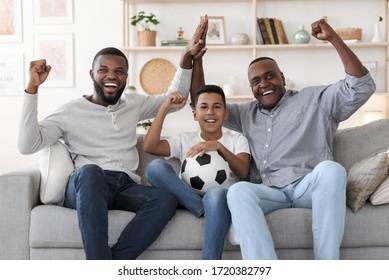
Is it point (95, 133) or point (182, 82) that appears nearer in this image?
point (95, 133)

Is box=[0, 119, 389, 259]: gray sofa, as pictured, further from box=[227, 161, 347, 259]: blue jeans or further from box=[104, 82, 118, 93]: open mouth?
box=[104, 82, 118, 93]: open mouth

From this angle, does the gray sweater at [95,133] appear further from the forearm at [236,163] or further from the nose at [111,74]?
the forearm at [236,163]

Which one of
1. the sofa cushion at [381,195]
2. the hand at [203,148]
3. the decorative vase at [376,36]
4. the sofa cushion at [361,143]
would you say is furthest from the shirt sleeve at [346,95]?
the decorative vase at [376,36]

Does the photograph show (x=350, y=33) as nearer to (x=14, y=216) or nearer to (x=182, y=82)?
(x=182, y=82)

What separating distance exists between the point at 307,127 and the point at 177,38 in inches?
102

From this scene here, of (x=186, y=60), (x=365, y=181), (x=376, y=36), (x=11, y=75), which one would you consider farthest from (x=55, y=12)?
(x=365, y=181)

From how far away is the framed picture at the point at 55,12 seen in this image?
499 centimetres

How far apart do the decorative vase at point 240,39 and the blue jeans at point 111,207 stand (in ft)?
8.54

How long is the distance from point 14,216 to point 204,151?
828 mm

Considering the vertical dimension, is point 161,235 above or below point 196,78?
below

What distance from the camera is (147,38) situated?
480cm

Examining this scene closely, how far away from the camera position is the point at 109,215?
7.59 feet
